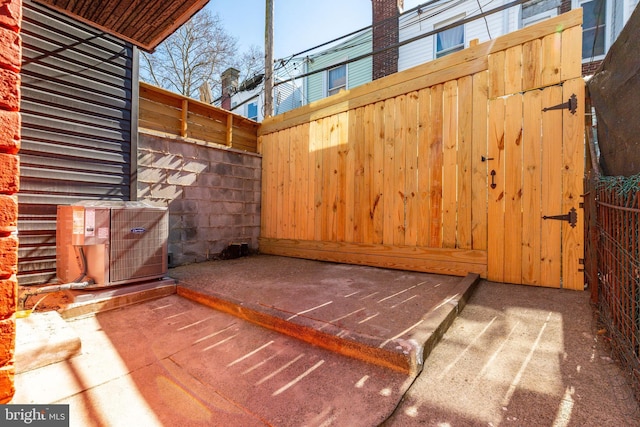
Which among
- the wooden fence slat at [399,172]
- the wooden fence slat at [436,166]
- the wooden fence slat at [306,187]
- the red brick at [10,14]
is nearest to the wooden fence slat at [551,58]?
the wooden fence slat at [436,166]

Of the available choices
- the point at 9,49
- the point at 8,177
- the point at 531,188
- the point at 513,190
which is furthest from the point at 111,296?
the point at 531,188

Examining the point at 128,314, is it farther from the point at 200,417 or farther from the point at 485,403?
the point at 485,403

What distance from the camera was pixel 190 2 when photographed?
96.0 inches

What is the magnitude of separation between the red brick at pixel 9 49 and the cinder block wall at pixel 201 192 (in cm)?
313

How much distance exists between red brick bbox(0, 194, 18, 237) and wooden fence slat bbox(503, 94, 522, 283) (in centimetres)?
368

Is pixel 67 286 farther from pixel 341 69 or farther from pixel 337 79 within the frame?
pixel 341 69

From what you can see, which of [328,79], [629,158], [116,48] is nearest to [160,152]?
[116,48]

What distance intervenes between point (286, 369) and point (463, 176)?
2859 millimetres

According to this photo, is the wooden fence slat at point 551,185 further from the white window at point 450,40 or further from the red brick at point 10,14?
the white window at point 450,40

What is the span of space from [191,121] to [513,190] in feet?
15.0

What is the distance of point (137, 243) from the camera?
9.50 feet

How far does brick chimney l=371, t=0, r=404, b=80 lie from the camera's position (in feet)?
A: 24.4

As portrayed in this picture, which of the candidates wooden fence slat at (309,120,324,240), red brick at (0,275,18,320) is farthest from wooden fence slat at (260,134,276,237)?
red brick at (0,275,18,320)

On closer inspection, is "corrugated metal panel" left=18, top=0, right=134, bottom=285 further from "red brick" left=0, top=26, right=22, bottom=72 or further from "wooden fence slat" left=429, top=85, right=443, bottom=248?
"wooden fence slat" left=429, top=85, right=443, bottom=248
